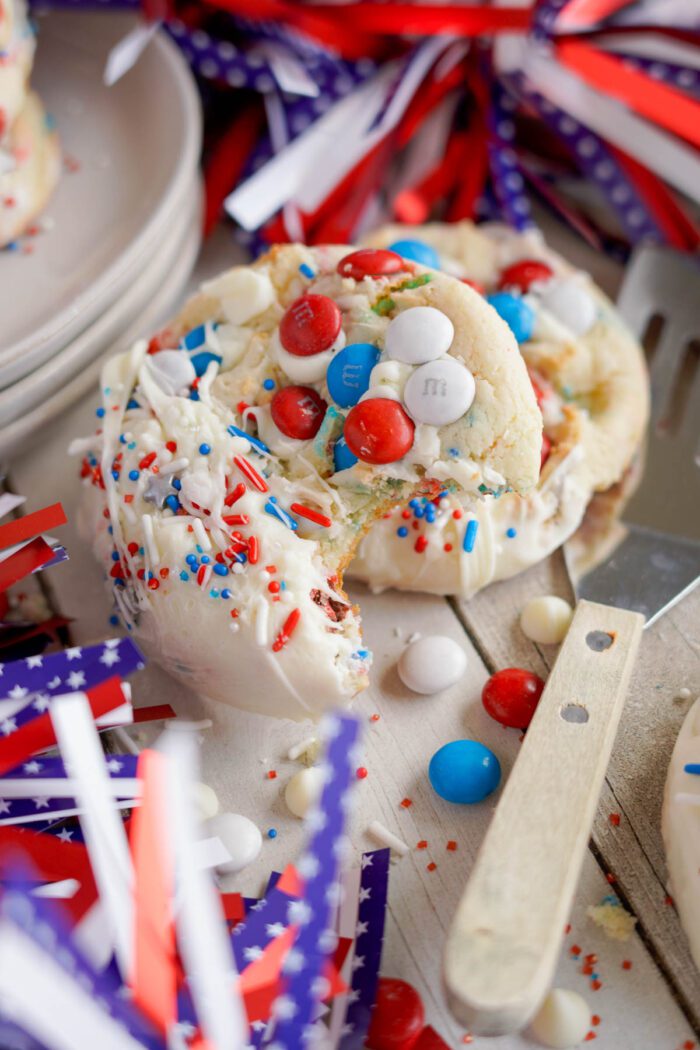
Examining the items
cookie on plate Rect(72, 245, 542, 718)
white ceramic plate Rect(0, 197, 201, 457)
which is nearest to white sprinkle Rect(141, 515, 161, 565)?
cookie on plate Rect(72, 245, 542, 718)

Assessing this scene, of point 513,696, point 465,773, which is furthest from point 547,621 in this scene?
point 465,773

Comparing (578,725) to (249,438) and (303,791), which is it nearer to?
(303,791)

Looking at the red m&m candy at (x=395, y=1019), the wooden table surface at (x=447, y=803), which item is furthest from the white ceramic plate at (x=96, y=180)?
the red m&m candy at (x=395, y=1019)

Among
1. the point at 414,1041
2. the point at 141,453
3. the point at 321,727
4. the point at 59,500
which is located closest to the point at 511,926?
the point at 414,1041

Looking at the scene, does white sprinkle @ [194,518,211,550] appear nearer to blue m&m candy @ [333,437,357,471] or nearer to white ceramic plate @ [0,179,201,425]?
blue m&m candy @ [333,437,357,471]

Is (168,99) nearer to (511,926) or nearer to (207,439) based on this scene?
(207,439)
